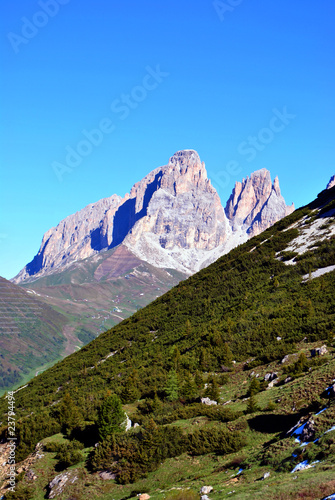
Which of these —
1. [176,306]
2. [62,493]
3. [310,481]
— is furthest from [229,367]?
[176,306]

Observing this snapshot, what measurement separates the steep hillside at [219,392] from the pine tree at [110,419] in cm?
37

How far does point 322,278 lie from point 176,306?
2214 cm

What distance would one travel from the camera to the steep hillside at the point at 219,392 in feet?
54.7

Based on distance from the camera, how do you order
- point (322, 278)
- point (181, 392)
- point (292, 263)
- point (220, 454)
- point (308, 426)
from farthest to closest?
point (292, 263)
point (322, 278)
point (181, 392)
point (220, 454)
point (308, 426)

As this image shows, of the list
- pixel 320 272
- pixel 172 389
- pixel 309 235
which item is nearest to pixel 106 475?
pixel 172 389

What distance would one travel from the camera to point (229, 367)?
111ft

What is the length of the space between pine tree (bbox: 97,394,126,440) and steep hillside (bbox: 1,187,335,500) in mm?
371

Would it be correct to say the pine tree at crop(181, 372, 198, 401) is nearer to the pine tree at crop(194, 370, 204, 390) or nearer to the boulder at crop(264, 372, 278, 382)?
the pine tree at crop(194, 370, 204, 390)

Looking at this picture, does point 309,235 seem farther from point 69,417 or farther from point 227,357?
point 69,417

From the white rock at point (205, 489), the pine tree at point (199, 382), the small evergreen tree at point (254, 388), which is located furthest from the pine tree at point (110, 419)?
the white rock at point (205, 489)

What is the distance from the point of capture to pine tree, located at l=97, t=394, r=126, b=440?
24.4 meters

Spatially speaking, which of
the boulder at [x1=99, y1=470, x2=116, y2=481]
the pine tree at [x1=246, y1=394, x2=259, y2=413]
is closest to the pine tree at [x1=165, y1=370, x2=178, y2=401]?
the pine tree at [x1=246, y1=394, x2=259, y2=413]

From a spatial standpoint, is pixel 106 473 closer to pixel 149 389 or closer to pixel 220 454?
pixel 220 454

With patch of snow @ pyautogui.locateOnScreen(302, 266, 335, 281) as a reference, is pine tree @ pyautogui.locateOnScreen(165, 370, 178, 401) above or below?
below
